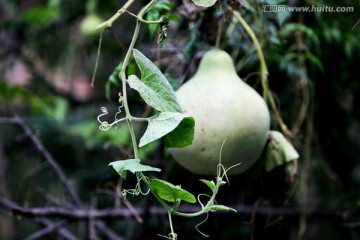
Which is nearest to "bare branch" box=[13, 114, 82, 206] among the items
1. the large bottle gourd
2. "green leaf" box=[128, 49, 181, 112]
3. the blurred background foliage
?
the blurred background foliage

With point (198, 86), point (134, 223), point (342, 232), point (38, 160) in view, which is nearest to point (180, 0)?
point (198, 86)

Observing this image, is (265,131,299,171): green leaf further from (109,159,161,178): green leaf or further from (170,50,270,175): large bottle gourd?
(109,159,161,178): green leaf

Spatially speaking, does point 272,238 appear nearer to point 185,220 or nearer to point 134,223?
point 185,220

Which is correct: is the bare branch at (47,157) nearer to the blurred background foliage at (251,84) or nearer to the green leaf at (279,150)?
the blurred background foliage at (251,84)

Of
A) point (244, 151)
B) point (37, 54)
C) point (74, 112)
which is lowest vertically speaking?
point (74, 112)

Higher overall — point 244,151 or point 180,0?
point 180,0

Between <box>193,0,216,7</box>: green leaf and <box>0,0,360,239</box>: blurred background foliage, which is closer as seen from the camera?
<box>193,0,216,7</box>: green leaf
